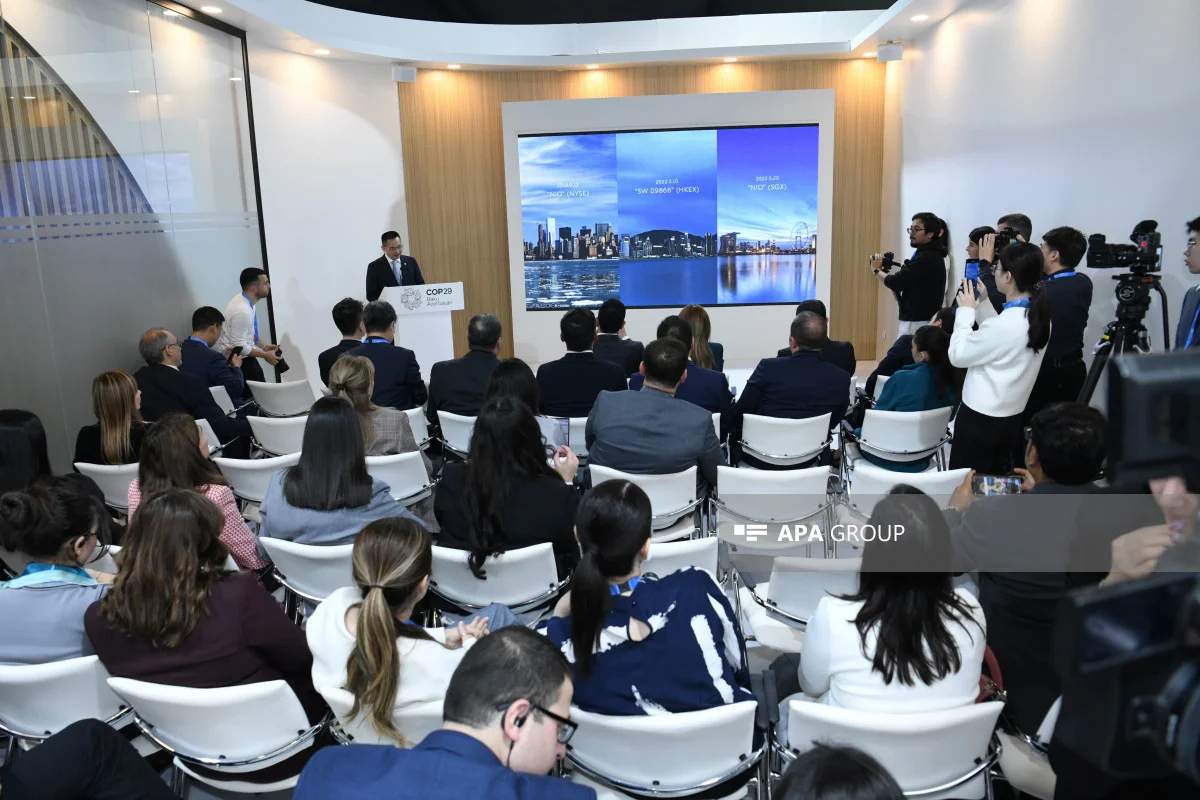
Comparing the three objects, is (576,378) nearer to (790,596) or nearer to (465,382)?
(465,382)

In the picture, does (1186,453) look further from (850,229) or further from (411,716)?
(850,229)

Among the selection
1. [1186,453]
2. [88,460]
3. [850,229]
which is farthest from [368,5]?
[1186,453]

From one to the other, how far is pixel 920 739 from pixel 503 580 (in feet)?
4.66

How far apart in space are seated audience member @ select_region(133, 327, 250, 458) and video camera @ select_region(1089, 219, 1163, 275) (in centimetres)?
462

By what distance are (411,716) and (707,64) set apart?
27.7 ft

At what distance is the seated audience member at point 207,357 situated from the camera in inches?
227

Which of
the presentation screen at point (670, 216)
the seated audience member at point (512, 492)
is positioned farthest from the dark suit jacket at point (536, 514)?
the presentation screen at point (670, 216)

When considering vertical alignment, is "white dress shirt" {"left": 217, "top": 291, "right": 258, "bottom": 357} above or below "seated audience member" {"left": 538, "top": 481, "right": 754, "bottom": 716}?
above

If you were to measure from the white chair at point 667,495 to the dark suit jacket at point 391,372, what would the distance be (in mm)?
2045

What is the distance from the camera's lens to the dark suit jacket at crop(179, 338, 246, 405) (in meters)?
5.75

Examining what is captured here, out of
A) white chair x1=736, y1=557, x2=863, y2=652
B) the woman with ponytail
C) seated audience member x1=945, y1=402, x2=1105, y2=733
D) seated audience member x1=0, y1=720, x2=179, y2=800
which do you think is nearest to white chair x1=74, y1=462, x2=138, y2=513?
seated audience member x1=0, y1=720, x2=179, y2=800

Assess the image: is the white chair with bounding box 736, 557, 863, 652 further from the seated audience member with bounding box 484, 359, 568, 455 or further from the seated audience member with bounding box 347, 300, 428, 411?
the seated audience member with bounding box 347, 300, 428, 411

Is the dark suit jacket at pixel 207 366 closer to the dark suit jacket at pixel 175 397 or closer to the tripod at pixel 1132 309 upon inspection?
the dark suit jacket at pixel 175 397

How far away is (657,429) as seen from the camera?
3.66 meters
